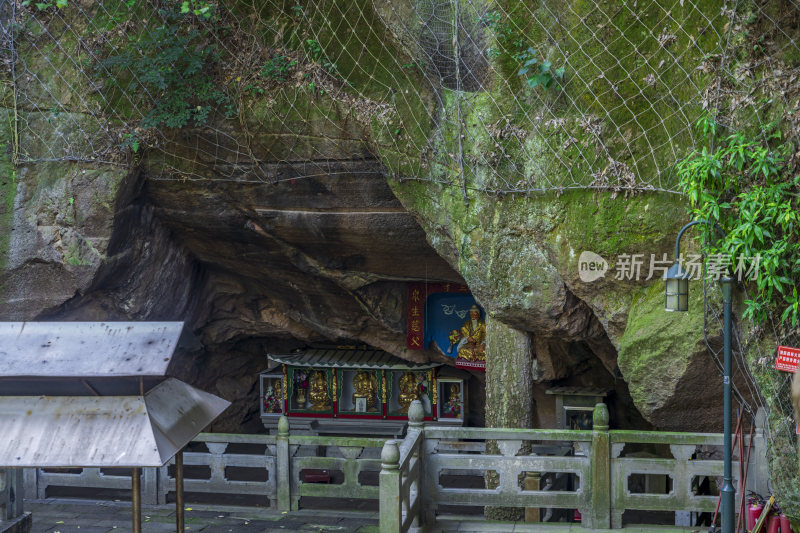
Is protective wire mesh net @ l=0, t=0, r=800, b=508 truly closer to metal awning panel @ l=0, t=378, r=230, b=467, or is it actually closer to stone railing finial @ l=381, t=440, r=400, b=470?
stone railing finial @ l=381, t=440, r=400, b=470

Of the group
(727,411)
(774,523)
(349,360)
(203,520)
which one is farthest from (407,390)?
(727,411)

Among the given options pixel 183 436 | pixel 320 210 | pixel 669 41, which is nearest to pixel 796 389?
pixel 669 41

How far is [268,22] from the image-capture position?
30.3ft

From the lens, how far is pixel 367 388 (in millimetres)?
14438

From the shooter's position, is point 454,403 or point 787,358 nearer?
point 787,358

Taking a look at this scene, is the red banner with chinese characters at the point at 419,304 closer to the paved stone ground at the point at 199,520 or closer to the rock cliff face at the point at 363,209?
the rock cliff face at the point at 363,209

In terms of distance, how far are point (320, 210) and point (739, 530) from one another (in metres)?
6.21

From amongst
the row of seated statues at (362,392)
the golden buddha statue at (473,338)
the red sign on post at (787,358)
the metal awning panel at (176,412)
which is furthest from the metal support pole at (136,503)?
the row of seated statues at (362,392)

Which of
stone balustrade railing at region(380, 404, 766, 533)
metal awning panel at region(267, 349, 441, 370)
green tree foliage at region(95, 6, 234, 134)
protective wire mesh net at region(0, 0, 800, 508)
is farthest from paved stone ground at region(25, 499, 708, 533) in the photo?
metal awning panel at region(267, 349, 441, 370)

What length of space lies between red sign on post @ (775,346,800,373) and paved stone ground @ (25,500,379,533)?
419 cm

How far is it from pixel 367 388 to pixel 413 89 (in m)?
7.30

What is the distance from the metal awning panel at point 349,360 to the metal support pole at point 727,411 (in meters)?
7.98

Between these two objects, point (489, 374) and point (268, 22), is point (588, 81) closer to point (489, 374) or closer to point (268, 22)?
point (489, 374)

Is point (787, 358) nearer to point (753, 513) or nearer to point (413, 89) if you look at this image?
point (753, 513)
